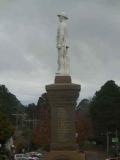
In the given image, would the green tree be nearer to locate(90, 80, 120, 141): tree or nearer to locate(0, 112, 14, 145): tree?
locate(90, 80, 120, 141): tree

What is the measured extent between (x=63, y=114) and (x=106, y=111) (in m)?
78.7

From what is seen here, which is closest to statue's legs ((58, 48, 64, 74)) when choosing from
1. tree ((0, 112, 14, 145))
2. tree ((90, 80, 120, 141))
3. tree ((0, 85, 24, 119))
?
tree ((0, 112, 14, 145))

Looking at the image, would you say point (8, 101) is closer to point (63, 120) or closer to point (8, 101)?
point (8, 101)

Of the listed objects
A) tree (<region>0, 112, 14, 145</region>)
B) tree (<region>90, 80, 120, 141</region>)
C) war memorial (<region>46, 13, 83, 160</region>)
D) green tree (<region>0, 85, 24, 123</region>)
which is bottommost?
war memorial (<region>46, 13, 83, 160</region>)

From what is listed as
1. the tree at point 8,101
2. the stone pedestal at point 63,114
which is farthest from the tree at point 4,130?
the tree at point 8,101

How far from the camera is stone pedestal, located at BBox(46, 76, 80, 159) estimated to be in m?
36.2

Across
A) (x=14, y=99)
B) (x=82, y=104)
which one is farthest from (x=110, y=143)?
(x=14, y=99)

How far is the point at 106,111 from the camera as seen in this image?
114500 mm

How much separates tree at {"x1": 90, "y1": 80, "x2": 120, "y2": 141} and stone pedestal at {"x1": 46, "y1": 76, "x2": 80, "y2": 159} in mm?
76424

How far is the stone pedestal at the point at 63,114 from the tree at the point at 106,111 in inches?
3009

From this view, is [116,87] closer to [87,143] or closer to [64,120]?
[87,143]

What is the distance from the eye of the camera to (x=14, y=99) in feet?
649

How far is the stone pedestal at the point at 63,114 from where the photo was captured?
36156 mm

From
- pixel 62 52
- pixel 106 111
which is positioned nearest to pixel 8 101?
pixel 106 111
